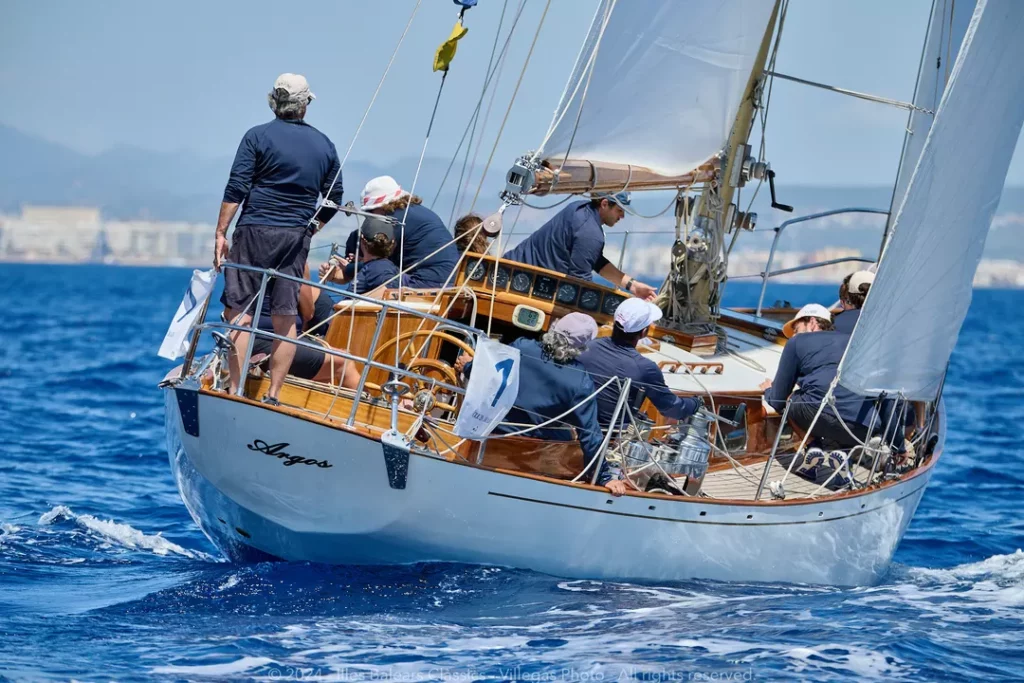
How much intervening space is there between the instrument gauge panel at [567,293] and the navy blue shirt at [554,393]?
4.05 ft

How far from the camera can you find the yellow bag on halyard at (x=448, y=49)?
29.3 ft

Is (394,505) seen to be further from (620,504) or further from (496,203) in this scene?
(496,203)

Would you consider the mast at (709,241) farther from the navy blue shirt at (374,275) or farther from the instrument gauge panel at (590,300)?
the navy blue shirt at (374,275)

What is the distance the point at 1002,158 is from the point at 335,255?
15.9 feet

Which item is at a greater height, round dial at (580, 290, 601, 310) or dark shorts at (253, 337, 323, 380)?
round dial at (580, 290, 601, 310)

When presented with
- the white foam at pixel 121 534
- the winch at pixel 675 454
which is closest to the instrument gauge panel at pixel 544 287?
the winch at pixel 675 454

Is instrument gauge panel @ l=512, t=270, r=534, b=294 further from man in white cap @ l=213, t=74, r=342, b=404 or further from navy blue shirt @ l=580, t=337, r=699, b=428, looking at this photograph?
man in white cap @ l=213, t=74, r=342, b=404

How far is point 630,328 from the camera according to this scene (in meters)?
7.79

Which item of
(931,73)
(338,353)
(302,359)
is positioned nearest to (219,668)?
(338,353)

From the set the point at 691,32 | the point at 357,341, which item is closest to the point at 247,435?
the point at 357,341

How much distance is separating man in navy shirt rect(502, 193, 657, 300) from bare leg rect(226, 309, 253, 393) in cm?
216

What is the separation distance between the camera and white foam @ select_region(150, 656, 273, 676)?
6.09 meters

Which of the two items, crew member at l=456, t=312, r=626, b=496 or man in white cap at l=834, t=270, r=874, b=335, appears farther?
man in white cap at l=834, t=270, r=874, b=335

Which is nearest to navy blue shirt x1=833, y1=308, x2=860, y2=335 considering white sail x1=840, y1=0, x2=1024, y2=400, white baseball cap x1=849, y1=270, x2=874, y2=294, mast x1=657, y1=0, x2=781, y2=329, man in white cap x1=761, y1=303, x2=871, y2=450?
white baseball cap x1=849, y1=270, x2=874, y2=294
